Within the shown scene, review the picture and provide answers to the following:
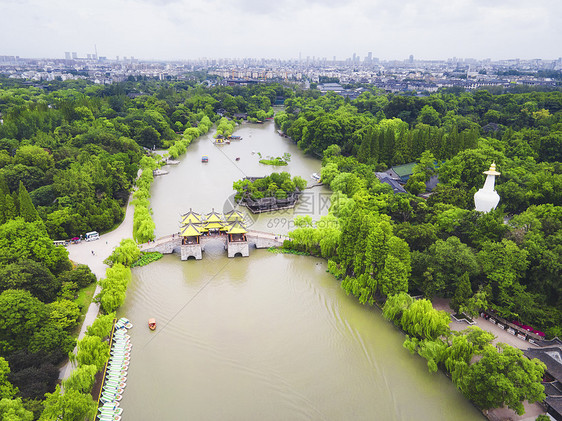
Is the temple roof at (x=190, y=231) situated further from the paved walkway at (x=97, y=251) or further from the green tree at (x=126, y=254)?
the paved walkway at (x=97, y=251)

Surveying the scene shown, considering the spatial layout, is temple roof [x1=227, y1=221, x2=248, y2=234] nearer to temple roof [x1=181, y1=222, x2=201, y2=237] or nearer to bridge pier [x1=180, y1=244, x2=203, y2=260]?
temple roof [x1=181, y1=222, x2=201, y2=237]

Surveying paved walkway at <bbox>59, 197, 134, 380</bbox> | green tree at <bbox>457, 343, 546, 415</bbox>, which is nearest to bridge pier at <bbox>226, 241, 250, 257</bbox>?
paved walkway at <bbox>59, 197, 134, 380</bbox>

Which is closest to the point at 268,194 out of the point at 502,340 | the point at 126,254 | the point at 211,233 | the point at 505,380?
the point at 211,233

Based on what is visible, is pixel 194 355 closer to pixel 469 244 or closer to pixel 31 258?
pixel 31 258

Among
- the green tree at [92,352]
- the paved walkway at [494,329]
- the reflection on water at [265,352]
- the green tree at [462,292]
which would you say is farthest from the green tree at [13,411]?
the green tree at [462,292]

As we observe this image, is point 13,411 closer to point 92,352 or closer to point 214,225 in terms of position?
point 92,352

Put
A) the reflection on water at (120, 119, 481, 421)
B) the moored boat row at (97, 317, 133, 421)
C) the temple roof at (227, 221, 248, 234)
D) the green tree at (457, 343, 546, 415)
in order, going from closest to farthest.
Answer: the green tree at (457, 343, 546, 415) < the moored boat row at (97, 317, 133, 421) < the reflection on water at (120, 119, 481, 421) < the temple roof at (227, 221, 248, 234)

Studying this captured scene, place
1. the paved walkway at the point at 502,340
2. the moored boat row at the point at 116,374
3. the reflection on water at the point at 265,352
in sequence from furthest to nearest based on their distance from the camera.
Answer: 1. the reflection on water at the point at 265,352
2. the moored boat row at the point at 116,374
3. the paved walkway at the point at 502,340
